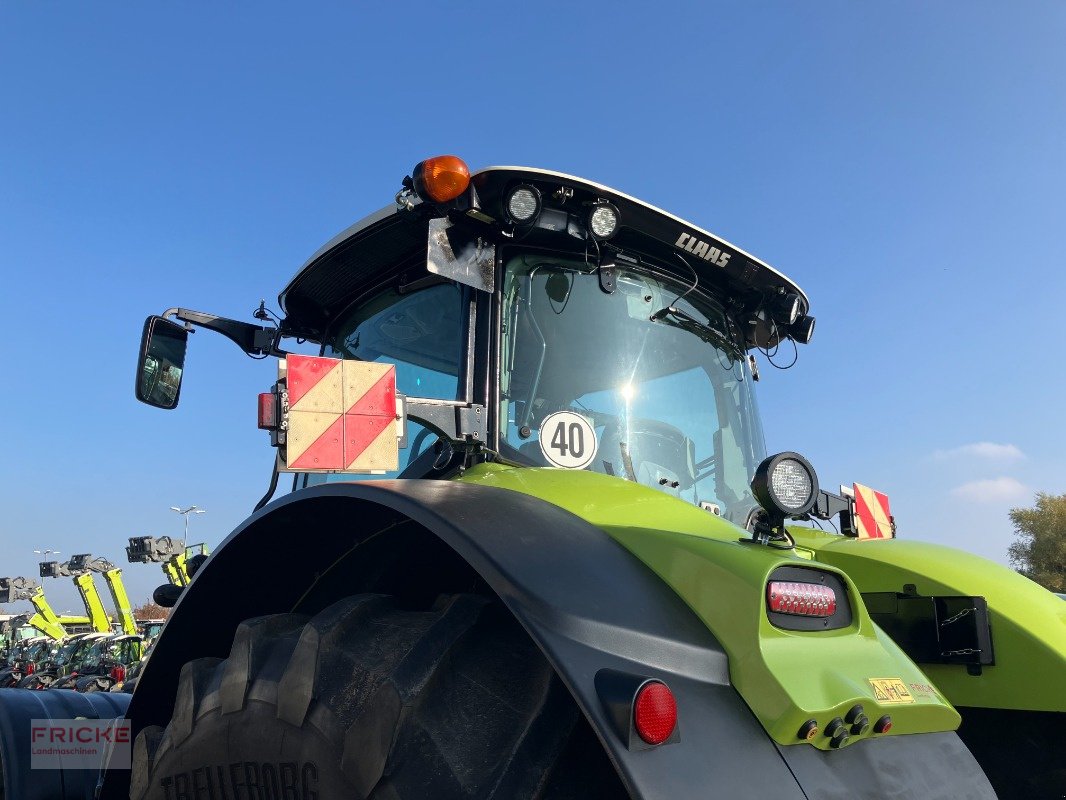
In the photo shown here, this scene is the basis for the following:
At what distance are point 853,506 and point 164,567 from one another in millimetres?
18219

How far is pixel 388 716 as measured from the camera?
5.07 ft

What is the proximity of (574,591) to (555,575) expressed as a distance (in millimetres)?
52

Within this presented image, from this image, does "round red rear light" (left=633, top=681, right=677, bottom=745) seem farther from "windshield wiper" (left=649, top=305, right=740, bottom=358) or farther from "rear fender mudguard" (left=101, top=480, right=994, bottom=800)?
"windshield wiper" (left=649, top=305, right=740, bottom=358)

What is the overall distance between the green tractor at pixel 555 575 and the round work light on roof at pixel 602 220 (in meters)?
0.01

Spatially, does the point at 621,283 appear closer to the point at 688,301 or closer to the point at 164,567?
the point at 688,301

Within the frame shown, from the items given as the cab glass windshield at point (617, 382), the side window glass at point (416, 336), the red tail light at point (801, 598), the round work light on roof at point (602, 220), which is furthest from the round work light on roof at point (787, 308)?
the red tail light at point (801, 598)

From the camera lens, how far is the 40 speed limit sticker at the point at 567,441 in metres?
2.49

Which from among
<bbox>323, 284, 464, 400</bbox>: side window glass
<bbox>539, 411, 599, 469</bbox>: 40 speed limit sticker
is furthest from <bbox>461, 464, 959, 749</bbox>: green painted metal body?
<bbox>323, 284, 464, 400</bbox>: side window glass

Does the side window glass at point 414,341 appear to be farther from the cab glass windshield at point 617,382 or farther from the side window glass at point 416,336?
the cab glass windshield at point 617,382

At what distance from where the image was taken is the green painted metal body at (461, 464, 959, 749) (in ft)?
4.86

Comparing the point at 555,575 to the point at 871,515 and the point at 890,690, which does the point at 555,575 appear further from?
the point at 871,515

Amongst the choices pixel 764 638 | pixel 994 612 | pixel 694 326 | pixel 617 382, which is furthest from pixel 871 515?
pixel 764 638

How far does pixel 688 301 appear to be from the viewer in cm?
305

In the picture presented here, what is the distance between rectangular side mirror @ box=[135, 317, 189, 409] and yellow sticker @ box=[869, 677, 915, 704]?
10.0 feet
